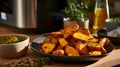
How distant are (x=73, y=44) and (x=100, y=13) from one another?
0.53 meters

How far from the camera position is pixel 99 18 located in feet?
5.18

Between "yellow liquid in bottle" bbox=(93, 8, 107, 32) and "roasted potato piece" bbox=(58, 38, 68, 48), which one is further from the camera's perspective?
"yellow liquid in bottle" bbox=(93, 8, 107, 32)

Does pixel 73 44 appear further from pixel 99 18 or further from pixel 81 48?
pixel 99 18

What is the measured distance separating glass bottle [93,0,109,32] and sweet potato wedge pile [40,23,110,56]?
432 mm

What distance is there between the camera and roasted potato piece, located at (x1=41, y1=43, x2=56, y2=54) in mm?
1070

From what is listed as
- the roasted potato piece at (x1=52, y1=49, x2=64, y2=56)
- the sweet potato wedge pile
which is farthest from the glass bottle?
the roasted potato piece at (x1=52, y1=49, x2=64, y2=56)

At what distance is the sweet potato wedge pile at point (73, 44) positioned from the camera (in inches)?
41.6

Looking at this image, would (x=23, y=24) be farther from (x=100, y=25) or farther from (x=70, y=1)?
(x=100, y=25)

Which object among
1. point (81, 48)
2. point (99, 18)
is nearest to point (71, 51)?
point (81, 48)

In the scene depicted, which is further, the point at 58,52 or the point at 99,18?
the point at 99,18

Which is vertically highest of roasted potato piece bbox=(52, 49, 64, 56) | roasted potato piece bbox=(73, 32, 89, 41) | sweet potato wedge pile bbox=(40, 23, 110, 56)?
roasted potato piece bbox=(73, 32, 89, 41)

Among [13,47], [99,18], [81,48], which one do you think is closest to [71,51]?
[81,48]

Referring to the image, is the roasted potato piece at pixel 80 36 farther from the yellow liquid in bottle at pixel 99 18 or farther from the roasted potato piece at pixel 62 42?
the yellow liquid in bottle at pixel 99 18

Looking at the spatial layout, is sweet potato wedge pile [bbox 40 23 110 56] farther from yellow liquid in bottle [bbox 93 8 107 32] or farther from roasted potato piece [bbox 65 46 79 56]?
yellow liquid in bottle [bbox 93 8 107 32]
